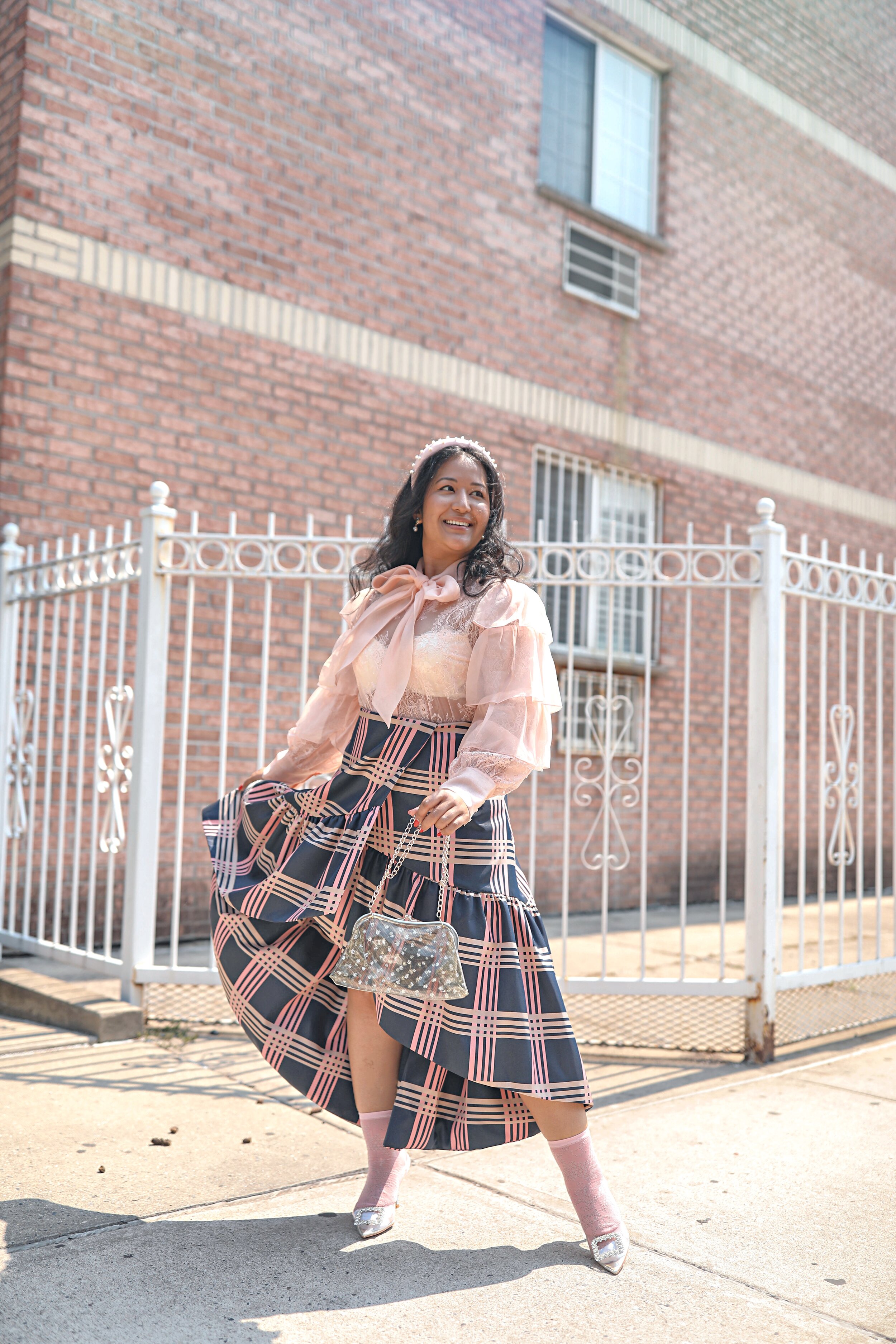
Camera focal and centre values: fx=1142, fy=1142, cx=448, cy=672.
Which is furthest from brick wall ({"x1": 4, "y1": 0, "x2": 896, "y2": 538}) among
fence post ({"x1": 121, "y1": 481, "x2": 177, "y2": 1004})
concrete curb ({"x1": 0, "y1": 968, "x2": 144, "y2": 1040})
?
concrete curb ({"x1": 0, "y1": 968, "x2": 144, "y2": 1040})

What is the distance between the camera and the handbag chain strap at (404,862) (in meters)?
2.62

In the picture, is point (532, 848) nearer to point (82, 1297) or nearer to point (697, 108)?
point (82, 1297)

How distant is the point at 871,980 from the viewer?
5.35 m

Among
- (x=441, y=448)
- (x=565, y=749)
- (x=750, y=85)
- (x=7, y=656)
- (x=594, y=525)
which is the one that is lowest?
(x=565, y=749)

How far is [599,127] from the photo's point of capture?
8.70 metres

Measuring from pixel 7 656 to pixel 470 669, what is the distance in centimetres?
366

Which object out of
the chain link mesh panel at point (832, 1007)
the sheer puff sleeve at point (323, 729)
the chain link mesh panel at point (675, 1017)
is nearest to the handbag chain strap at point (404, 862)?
the sheer puff sleeve at point (323, 729)

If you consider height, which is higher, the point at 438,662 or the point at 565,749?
the point at 438,662

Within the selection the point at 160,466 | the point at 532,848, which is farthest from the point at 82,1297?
the point at 160,466

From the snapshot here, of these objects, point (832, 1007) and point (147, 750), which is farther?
point (832, 1007)

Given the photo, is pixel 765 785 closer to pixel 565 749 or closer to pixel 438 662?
pixel 438 662

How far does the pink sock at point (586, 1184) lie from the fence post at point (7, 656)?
3724 millimetres

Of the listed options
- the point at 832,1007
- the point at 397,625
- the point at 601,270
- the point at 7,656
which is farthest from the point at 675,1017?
the point at 601,270

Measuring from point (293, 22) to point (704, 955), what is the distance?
6.09 metres
